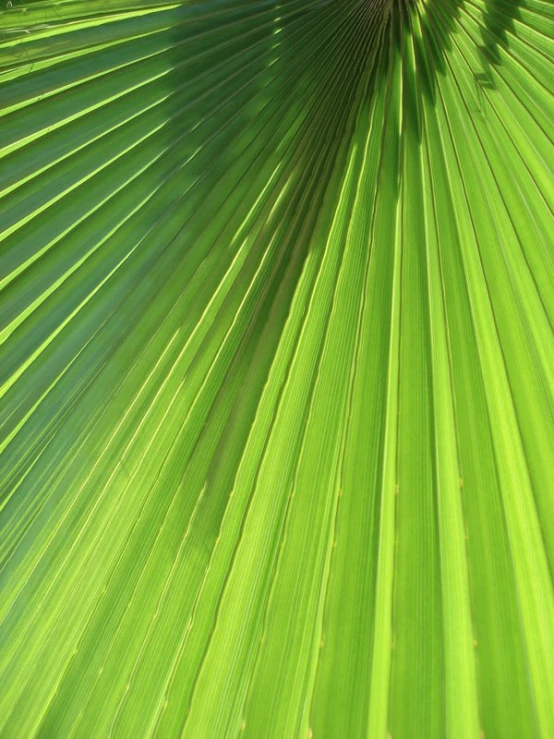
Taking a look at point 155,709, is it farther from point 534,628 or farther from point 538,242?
point 538,242

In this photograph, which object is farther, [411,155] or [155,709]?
[411,155]

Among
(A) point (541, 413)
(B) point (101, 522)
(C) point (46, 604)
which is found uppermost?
(A) point (541, 413)

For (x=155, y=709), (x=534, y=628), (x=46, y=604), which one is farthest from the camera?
(x=46, y=604)

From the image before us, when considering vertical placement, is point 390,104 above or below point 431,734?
above

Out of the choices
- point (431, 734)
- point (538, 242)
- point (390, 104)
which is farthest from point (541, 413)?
point (390, 104)

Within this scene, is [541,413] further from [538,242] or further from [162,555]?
[162,555]

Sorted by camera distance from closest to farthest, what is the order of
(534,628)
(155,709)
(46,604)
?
(534,628), (155,709), (46,604)

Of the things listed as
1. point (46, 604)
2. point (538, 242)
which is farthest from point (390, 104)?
point (46, 604)
